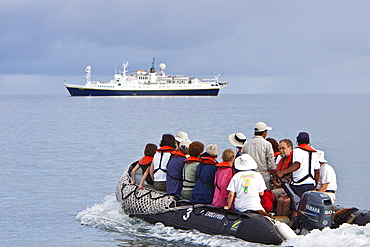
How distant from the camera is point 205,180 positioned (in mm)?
8578

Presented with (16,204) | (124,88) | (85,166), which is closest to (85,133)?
(85,166)

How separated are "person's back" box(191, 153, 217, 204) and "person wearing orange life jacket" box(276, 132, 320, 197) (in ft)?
3.71

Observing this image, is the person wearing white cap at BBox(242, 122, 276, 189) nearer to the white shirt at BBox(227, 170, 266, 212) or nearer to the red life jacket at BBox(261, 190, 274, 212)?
the red life jacket at BBox(261, 190, 274, 212)

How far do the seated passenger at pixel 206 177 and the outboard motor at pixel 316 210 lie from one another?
5.00ft

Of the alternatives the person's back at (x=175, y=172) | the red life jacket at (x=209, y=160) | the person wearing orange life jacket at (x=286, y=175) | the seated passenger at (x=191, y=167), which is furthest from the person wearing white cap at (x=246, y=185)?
the person's back at (x=175, y=172)

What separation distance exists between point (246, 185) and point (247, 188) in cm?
5

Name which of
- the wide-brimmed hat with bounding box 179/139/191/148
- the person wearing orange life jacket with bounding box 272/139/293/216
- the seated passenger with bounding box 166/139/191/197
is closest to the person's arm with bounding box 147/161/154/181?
the seated passenger with bounding box 166/139/191/197

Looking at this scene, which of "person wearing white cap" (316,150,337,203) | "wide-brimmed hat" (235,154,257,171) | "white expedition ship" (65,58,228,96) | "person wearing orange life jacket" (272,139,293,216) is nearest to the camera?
"wide-brimmed hat" (235,154,257,171)

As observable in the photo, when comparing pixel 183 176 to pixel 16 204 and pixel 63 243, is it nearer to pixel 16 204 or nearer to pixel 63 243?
pixel 63 243

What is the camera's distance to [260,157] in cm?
842

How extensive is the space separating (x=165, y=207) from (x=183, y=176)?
Result: 66 centimetres

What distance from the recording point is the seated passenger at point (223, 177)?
26.7 ft

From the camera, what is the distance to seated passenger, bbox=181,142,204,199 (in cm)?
871

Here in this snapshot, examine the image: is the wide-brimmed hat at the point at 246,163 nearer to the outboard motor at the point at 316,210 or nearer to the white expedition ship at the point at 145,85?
the outboard motor at the point at 316,210
